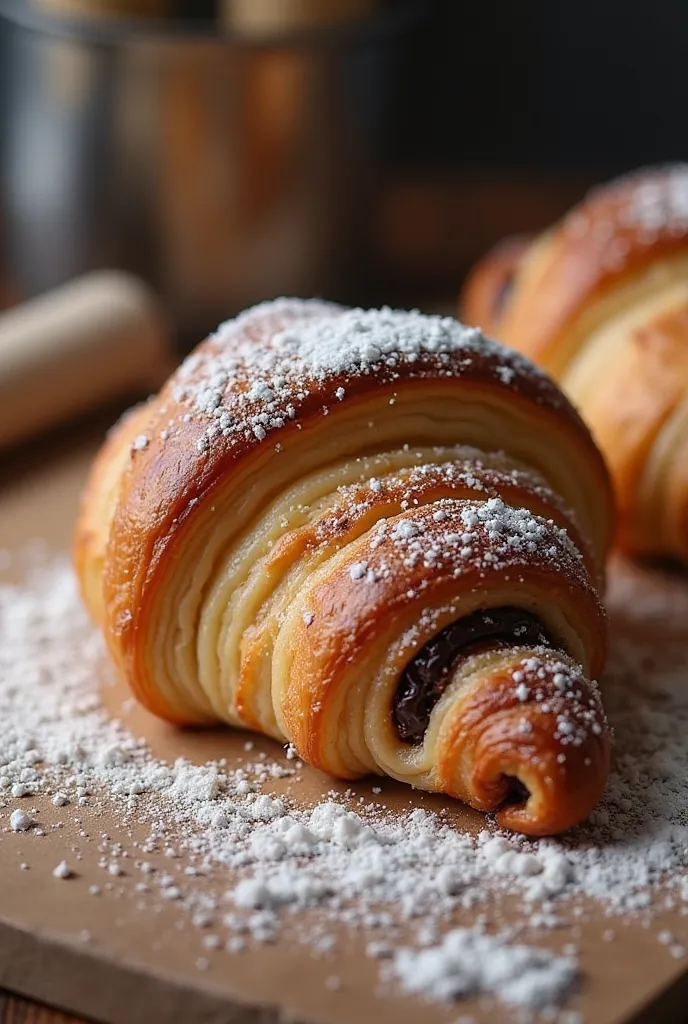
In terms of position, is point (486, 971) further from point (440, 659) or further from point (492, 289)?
point (492, 289)

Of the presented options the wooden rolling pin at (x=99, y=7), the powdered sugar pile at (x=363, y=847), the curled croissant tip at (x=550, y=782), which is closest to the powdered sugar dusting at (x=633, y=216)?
the powdered sugar pile at (x=363, y=847)

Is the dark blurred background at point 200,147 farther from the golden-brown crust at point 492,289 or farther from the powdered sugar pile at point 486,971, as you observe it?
the powdered sugar pile at point 486,971

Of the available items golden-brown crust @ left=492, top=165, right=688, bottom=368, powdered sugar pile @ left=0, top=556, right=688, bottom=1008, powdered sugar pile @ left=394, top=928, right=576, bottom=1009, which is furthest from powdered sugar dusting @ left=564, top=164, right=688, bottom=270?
powdered sugar pile @ left=394, top=928, right=576, bottom=1009

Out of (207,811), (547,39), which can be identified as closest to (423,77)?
(547,39)

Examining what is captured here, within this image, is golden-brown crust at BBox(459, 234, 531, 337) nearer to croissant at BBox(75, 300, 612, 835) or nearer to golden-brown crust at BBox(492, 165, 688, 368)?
golden-brown crust at BBox(492, 165, 688, 368)

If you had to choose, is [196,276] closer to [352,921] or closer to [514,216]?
[514,216]

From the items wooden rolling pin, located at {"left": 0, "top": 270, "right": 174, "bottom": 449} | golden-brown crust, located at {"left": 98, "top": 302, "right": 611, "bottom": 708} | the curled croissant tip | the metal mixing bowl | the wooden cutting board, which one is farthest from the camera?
the metal mixing bowl
